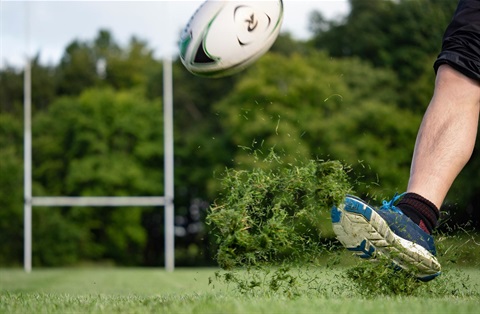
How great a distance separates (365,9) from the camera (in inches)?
834

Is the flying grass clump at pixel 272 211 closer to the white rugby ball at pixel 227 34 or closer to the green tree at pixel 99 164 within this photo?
the white rugby ball at pixel 227 34

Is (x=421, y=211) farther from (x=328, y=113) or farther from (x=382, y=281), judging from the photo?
(x=328, y=113)

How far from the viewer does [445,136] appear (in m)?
2.06

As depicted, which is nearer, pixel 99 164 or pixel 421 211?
pixel 421 211

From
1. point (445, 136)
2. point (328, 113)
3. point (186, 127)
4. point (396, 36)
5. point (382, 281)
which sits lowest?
point (382, 281)

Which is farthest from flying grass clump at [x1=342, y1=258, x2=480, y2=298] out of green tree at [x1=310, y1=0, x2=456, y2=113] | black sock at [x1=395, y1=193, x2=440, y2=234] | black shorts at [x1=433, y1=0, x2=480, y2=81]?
green tree at [x1=310, y1=0, x2=456, y2=113]

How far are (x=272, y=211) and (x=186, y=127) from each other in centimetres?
1826

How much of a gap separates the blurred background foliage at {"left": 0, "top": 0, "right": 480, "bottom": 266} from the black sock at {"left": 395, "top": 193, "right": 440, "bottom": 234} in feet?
48.5

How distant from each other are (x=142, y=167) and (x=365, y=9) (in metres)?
7.54

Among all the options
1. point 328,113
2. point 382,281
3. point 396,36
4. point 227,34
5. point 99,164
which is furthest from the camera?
point 328,113

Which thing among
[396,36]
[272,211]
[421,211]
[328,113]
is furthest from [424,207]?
[328,113]

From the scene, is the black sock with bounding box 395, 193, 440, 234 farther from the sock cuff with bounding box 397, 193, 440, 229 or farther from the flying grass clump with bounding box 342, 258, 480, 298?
the flying grass clump with bounding box 342, 258, 480, 298

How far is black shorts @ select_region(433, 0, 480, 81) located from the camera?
6.76 ft

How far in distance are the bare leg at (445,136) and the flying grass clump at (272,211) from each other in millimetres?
213
